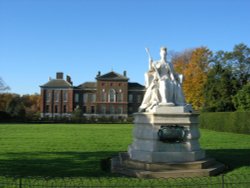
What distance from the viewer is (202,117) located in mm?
47969

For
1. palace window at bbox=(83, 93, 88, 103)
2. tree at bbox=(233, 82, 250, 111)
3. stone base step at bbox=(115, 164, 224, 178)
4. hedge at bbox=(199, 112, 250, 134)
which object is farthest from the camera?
palace window at bbox=(83, 93, 88, 103)

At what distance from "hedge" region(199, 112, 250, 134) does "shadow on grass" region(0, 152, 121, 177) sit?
21174 millimetres

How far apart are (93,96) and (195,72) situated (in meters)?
45.1

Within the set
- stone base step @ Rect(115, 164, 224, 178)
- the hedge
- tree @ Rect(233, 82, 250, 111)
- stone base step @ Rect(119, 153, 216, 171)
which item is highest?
tree @ Rect(233, 82, 250, 111)

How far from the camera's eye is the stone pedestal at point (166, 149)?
10.7 m

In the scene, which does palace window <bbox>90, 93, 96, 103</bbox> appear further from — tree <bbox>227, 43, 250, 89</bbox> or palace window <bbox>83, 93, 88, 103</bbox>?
tree <bbox>227, 43, 250, 89</bbox>

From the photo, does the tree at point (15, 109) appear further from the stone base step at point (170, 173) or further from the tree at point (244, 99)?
the stone base step at point (170, 173)

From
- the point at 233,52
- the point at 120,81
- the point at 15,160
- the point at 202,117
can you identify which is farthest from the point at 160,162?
the point at 120,81

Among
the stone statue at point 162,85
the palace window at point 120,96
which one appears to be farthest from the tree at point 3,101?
the stone statue at point 162,85

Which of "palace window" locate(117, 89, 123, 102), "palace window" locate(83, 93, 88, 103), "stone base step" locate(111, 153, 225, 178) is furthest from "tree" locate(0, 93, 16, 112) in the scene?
"stone base step" locate(111, 153, 225, 178)

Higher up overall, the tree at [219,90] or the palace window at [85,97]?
the palace window at [85,97]

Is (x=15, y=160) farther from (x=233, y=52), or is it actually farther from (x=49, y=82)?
(x=49, y=82)

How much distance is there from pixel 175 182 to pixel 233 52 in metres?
46.9

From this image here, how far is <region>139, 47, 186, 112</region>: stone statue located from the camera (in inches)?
458
